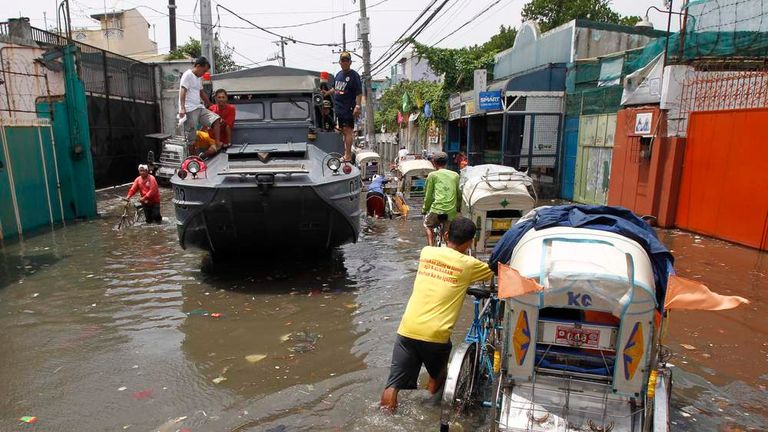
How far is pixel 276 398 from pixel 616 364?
8.04ft

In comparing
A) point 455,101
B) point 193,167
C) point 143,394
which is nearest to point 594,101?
point 455,101

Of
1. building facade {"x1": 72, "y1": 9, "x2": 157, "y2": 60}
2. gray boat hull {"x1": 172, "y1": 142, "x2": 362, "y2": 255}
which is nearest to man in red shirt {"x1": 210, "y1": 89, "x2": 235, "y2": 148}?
gray boat hull {"x1": 172, "y1": 142, "x2": 362, "y2": 255}

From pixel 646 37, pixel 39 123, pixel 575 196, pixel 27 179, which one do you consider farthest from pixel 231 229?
pixel 646 37

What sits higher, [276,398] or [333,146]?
[333,146]

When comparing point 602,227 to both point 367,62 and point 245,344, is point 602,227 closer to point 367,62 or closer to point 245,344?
point 245,344

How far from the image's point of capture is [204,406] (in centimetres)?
379

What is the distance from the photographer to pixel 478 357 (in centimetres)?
351

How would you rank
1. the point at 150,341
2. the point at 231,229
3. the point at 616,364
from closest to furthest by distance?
the point at 616,364
the point at 150,341
the point at 231,229

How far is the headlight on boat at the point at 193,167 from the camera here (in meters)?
6.34

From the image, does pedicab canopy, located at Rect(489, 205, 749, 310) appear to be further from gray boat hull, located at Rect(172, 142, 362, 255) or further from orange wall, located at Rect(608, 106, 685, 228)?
orange wall, located at Rect(608, 106, 685, 228)

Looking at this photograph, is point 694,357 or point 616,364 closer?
point 616,364

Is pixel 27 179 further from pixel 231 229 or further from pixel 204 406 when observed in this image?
pixel 204 406

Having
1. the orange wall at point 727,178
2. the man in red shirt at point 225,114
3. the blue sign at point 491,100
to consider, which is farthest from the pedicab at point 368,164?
the orange wall at point 727,178

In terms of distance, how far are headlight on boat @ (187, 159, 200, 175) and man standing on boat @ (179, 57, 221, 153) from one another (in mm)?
1110
